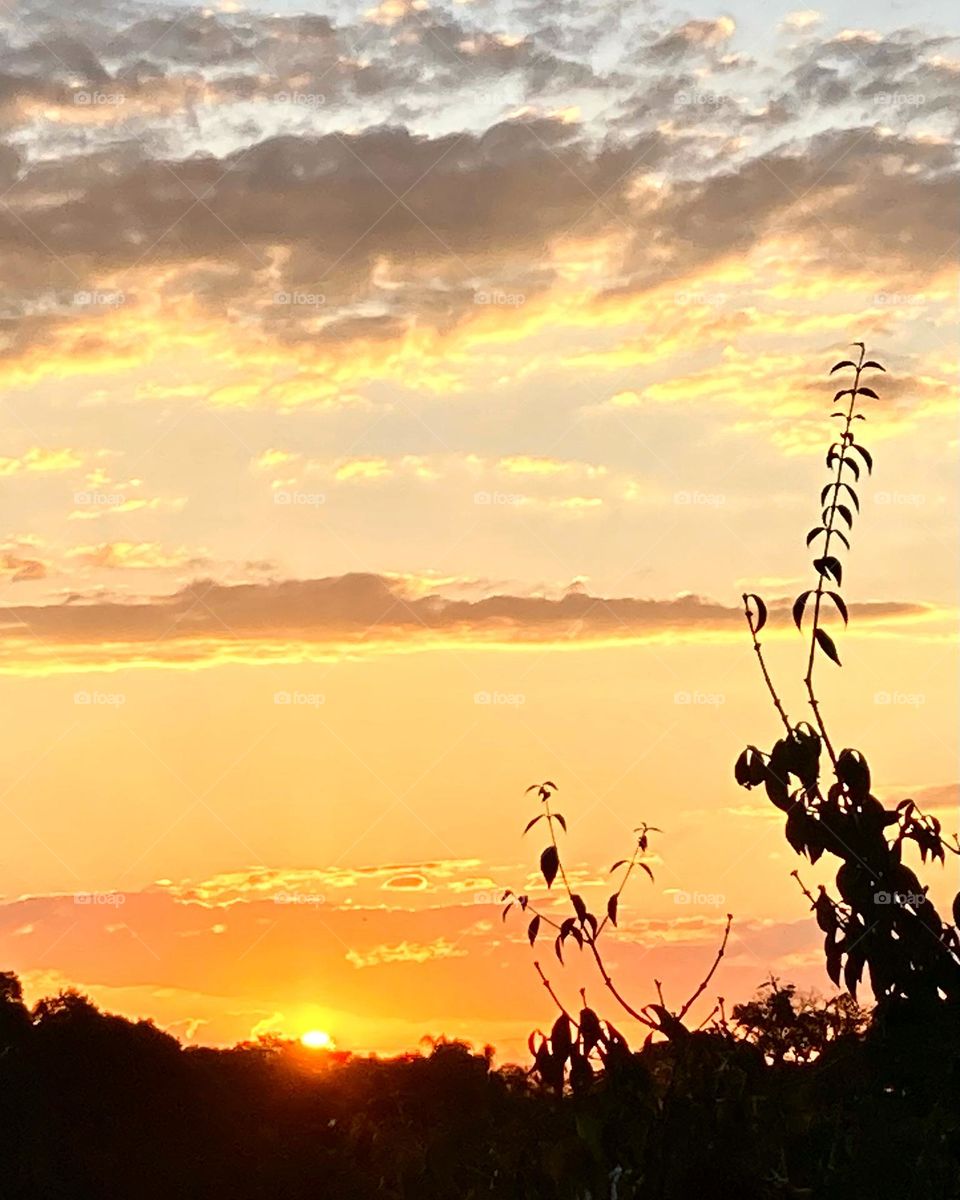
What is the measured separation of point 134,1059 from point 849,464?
3560 centimetres

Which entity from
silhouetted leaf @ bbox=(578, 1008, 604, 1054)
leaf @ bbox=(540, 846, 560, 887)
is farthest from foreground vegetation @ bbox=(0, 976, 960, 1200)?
leaf @ bbox=(540, 846, 560, 887)

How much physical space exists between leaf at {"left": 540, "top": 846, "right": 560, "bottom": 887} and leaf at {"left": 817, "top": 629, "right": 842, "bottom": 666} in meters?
0.96

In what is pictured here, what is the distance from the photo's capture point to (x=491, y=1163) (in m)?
4.16

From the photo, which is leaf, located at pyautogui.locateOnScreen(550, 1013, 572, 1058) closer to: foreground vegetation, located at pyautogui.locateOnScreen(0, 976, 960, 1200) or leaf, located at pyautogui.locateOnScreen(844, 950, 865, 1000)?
foreground vegetation, located at pyautogui.locateOnScreen(0, 976, 960, 1200)

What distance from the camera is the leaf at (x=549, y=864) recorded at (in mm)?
4371

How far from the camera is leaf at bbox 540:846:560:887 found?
437cm

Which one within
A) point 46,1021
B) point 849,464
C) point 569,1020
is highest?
point 46,1021

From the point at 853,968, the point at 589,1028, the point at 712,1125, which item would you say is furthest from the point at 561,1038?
the point at 853,968

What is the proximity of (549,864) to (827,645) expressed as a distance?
39.3 inches

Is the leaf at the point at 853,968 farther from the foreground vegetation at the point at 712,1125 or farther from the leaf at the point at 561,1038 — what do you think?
the leaf at the point at 561,1038

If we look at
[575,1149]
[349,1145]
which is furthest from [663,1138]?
[349,1145]

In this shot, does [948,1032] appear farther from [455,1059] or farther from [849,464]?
[455,1059]

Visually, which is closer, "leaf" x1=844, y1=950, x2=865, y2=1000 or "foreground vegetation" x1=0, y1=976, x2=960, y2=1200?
"foreground vegetation" x1=0, y1=976, x2=960, y2=1200

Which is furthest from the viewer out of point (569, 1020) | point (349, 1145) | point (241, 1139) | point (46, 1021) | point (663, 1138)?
point (46, 1021)
